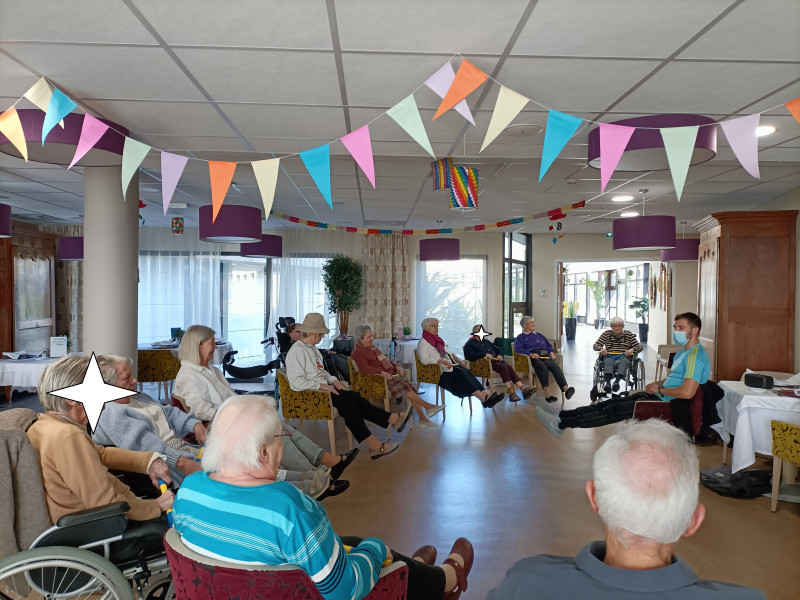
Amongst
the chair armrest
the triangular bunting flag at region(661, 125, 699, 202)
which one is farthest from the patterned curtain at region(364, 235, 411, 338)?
the chair armrest

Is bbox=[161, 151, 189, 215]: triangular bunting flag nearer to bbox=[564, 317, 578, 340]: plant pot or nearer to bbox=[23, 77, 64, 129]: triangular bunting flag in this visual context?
bbox=[23, 77, 64, 129]: triangular bunting flag

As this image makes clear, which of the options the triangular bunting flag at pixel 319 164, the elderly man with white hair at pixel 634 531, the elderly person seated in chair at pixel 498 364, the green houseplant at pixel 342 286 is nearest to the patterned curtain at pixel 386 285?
the green houseplant at pixel 342 286

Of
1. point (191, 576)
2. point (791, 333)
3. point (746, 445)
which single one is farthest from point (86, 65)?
point (791, 333)

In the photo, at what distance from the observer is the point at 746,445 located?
3.84 metres

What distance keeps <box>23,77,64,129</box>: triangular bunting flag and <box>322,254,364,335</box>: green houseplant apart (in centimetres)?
725

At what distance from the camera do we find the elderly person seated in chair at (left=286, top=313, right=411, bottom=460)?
4.59 m

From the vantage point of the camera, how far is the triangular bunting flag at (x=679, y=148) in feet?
9.22

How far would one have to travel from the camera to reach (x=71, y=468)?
6.51 feet

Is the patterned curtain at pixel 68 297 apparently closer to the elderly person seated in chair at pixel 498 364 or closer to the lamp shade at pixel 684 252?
the elderly person seated in chair at pixel 498 364

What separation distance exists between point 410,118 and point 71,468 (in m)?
2.13

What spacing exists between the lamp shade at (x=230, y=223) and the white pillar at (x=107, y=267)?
0.82 metres

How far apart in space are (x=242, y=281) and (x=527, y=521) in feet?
28.9

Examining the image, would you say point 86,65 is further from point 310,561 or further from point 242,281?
point 242,281

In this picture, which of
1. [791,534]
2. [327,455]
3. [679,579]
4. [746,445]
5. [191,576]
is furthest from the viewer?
[746,445]
